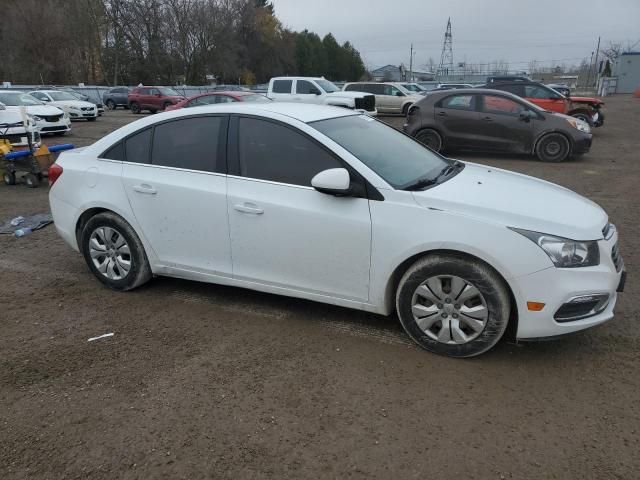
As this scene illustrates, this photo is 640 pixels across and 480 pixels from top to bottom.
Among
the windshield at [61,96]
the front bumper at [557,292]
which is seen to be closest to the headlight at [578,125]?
the front bumper at [557,292]

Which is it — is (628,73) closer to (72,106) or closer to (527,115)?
(527,115)

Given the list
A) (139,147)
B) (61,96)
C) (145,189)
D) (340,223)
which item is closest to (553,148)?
(340,223)

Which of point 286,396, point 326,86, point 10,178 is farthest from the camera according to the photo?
point 326,86

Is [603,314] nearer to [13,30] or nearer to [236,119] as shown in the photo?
[236,119]

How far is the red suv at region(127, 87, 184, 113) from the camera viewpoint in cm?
2947

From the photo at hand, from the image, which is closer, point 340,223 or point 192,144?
point 340,223

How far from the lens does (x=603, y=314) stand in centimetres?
333

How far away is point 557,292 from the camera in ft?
10.3

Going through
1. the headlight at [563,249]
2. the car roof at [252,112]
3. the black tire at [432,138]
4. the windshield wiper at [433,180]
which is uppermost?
the car roof at [252,112]

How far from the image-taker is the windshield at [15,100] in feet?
61.7

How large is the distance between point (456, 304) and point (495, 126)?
9.64 metres

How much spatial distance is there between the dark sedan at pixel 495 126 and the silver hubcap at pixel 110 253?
933 cm

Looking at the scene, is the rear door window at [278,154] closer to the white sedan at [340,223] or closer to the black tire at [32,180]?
the white sedan at [340,223]

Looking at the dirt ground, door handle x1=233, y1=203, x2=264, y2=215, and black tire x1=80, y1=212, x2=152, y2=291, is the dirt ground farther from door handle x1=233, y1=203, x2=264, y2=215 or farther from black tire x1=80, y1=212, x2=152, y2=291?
door handle x1=233, y1=203, x2=264, y2=215
